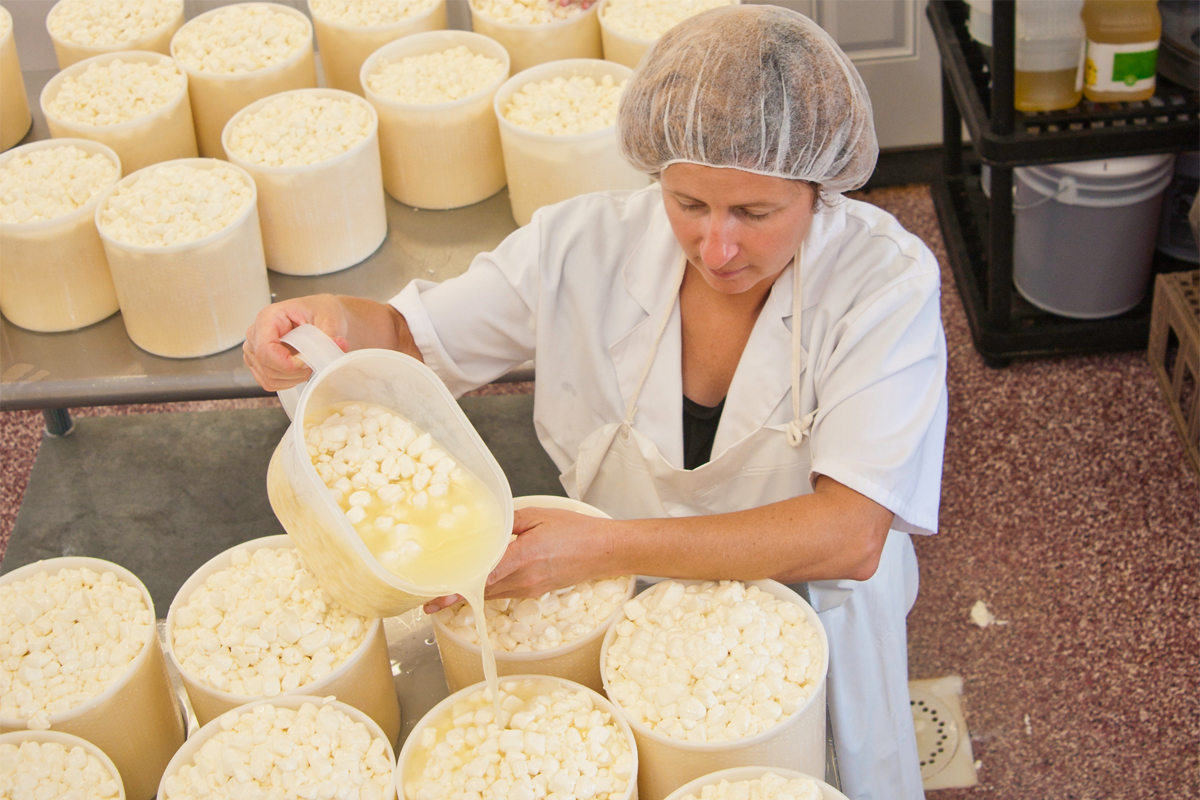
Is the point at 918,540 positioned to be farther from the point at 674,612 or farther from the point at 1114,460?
the point at 674,612

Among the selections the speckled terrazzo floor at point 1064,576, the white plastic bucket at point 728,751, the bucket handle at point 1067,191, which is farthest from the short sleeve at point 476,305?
the bucket handle at point 1067,191

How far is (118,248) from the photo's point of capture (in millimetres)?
1737

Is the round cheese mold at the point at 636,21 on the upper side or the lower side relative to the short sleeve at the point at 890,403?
upper

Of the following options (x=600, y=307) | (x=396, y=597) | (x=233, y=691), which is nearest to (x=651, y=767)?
(x=396, y=597)

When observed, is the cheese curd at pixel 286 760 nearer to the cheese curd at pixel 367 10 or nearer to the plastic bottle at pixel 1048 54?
the cheese curd at pixel 367 10

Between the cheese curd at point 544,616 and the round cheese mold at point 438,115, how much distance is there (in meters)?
1.08

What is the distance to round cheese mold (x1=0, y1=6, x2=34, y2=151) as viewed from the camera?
83.4 inches

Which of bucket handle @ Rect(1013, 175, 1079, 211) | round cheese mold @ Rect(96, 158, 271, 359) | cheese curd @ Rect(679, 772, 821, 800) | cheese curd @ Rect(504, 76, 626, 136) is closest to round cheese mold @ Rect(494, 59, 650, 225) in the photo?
cheese curd @ Rect(504, 76, 626, 136)

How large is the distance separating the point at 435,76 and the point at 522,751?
4.60ft

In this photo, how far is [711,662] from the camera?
112 centimetres

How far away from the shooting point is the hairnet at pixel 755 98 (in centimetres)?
132

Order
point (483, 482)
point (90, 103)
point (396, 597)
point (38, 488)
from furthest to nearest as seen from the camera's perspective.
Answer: point (38, 488) → point (90, 103) → point (483, 482) → point (396, 597)

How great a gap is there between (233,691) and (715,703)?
46 cm

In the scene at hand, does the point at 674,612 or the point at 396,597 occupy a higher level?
the point at 396,597
